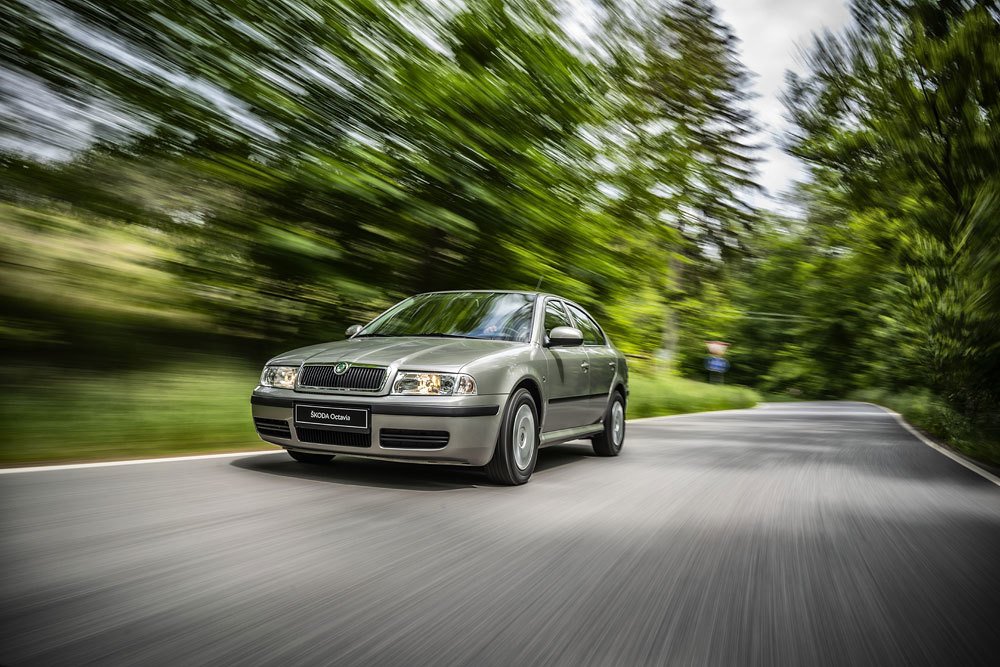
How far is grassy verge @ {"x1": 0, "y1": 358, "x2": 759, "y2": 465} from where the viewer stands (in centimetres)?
670

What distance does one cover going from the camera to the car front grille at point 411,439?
19.3 feet

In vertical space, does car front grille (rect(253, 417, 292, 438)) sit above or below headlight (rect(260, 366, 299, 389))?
below

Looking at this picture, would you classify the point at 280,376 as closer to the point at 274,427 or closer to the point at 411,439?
the point at 274,427

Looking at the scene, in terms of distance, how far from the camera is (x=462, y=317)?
7.46m

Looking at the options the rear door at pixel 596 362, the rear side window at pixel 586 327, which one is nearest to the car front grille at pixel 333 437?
the rear door at pixel 596 362

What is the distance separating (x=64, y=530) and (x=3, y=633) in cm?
155

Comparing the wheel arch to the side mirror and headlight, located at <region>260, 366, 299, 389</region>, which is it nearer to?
the side mirror

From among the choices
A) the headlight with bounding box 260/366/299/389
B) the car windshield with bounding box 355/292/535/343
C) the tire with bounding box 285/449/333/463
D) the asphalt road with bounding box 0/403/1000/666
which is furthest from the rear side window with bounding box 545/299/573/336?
the headlight with bounding box 260/366/299/389

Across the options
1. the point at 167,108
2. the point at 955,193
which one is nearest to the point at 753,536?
the point at 167,108

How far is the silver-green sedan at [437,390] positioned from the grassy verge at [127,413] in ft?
5.13

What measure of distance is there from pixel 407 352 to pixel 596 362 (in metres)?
2.83

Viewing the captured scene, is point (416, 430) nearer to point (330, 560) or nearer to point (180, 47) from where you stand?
point (330, 560)

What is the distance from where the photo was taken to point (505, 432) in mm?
6352

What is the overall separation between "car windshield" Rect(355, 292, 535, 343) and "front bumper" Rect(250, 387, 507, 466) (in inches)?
43.4
